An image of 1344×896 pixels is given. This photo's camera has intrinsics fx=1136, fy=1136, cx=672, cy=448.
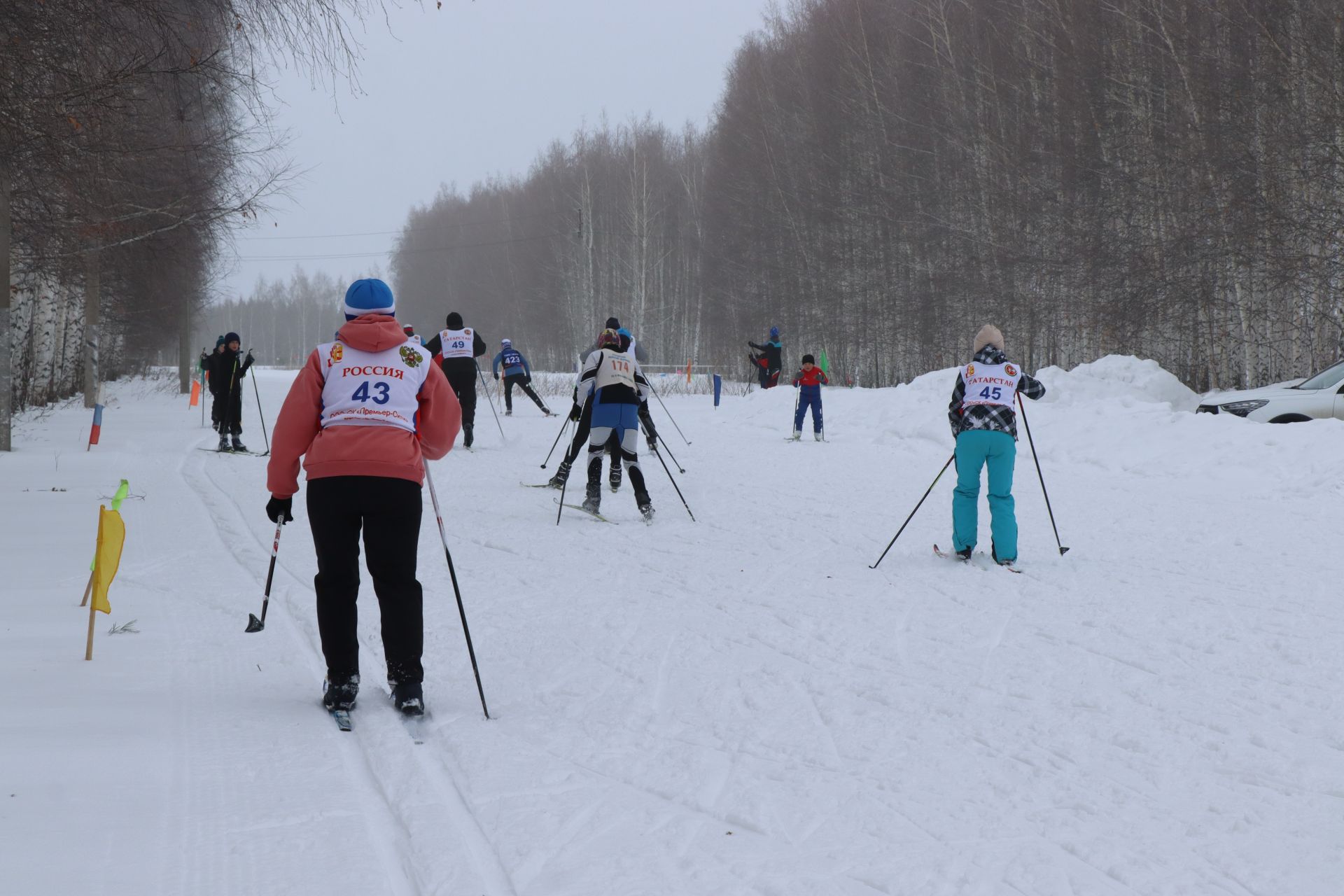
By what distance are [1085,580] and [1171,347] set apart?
1839cm

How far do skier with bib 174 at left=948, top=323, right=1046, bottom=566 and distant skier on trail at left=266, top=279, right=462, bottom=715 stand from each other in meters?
4.45

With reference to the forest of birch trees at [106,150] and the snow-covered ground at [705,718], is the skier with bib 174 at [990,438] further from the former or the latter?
the forest of birch trees at [106,150]

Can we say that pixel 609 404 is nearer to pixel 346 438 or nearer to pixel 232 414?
pixel 346 438

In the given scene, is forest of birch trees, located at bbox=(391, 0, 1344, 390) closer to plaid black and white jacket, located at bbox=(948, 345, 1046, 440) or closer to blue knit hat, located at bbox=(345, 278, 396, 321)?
plaid black and white jacket, located at bbox=(948, 345, 1046, 440)

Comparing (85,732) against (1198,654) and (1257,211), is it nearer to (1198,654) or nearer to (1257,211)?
(1198,654)

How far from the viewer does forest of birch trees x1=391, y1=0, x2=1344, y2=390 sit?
18688 millimetres

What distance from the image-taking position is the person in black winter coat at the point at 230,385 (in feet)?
52.8

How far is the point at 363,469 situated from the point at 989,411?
4862mm

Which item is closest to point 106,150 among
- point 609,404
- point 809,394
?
point 609,404

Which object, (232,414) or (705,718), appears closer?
(705,718)

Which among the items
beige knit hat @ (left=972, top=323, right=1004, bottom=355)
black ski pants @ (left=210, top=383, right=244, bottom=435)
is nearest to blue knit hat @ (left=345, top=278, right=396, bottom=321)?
beige knit hat @ (left=972, top=323, right=1004, bottom=355)

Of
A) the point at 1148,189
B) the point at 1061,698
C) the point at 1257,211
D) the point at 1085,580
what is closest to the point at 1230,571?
the point at 1085,580

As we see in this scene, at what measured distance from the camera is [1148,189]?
22.3 meters

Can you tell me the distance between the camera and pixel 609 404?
10234 mm
